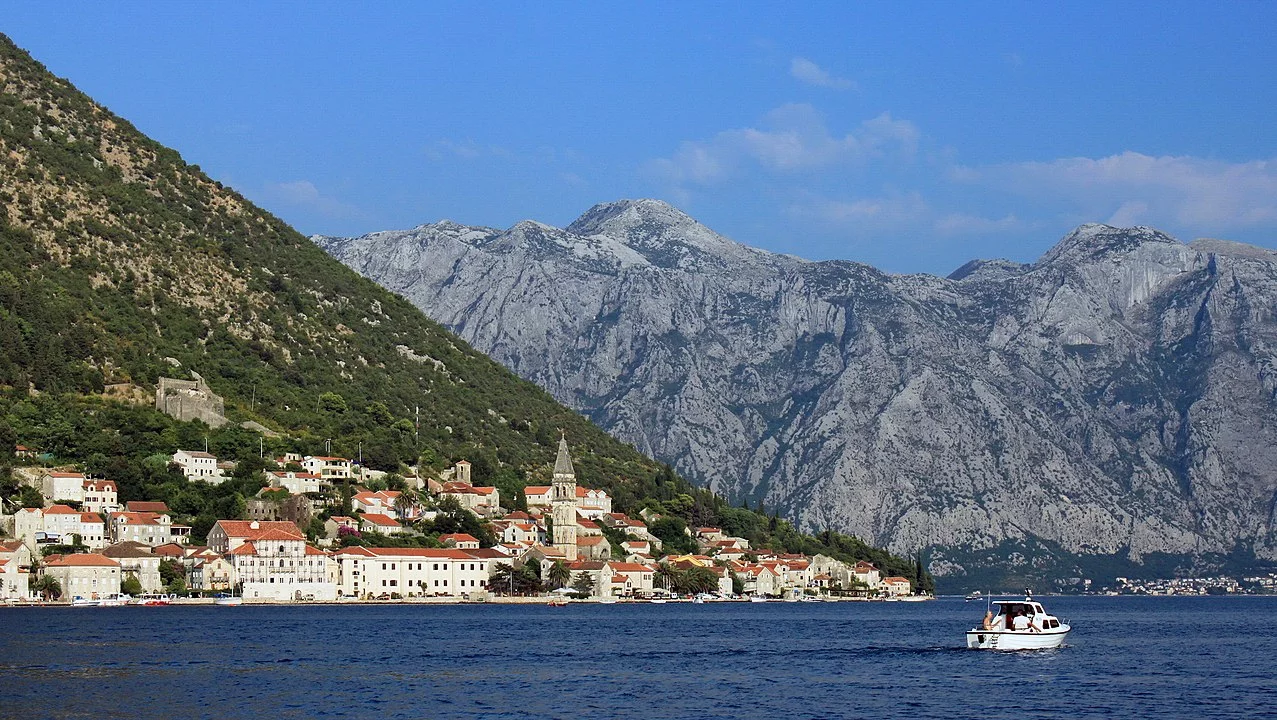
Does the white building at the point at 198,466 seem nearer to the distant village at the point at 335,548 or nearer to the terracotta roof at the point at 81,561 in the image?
the distant village at the point at 335,548

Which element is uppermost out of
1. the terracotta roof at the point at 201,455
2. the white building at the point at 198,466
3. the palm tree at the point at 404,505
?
A: the terracotta roof at the point at 201,455

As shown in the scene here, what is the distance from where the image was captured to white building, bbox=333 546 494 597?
152125 millimetres

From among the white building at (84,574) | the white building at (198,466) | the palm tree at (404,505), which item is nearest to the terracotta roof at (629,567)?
the palm tree at (404,505)

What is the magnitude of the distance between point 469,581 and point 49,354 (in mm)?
44329

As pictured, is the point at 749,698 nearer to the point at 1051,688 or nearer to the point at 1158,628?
the point at 1051,688

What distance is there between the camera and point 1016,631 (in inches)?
3578

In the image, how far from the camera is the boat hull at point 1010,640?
298 feet

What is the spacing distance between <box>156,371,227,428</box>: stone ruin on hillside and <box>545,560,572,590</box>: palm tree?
3444 centimetres

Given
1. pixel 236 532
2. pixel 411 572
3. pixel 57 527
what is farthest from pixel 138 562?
pixel 411 572

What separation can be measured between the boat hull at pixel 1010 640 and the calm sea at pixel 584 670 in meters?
1.54

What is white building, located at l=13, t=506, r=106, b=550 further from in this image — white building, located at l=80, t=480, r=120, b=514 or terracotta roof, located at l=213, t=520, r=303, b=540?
terracotta roof, located at l=213, t=520, r=303, b=540

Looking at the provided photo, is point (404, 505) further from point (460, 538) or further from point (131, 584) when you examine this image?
point (131, 584)

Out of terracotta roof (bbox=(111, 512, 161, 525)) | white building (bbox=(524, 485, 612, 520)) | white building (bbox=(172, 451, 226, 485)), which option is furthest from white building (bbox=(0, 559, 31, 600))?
white building (bbox=(524, 485, 612, 520))

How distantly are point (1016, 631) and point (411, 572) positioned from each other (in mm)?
76427
